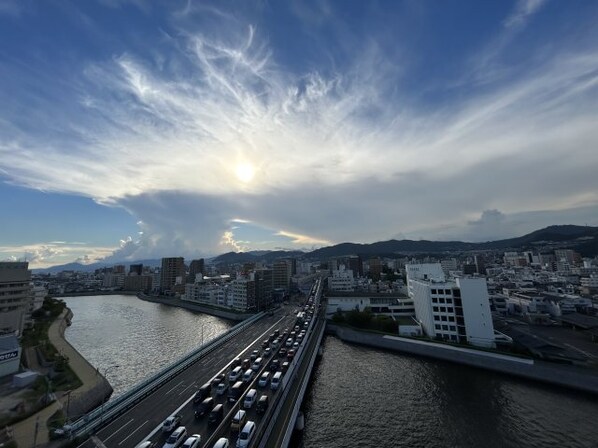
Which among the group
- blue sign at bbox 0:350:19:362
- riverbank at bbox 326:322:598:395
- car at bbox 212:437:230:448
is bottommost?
riverbank at bbox 326:322:598:395

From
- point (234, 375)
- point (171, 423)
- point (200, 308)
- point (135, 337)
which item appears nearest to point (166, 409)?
point (171, 423)

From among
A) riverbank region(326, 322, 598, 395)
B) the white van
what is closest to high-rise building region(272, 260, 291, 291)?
riverbank region(326, 322, 598, 395)

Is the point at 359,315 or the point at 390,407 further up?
the point at 359,315

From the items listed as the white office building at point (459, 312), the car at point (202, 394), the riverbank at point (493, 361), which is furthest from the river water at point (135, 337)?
the white office building at point (459, 312)

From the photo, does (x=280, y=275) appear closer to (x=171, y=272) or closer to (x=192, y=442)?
(x=171, y=272)

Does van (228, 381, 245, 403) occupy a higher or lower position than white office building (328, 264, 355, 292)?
lower

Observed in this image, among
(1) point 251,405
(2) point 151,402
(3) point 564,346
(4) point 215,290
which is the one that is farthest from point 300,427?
(4) point 215,290

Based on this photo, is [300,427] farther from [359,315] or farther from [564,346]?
[564,346]

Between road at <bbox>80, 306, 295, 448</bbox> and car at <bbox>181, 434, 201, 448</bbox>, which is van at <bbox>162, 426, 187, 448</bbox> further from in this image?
road at <bbox>80, 306, 295, 448</bbox>
